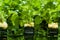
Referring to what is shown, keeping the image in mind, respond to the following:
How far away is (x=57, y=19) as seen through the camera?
47.0 inches

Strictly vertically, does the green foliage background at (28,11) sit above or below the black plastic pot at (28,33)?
above

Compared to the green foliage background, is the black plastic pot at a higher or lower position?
lower

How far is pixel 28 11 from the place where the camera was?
1170 mm

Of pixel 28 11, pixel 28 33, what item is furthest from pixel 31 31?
pixel 28 11

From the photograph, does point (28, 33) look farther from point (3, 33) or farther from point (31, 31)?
point (3, 33)

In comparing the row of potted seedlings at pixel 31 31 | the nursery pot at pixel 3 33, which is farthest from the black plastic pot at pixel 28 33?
the nursery pot at pixel 3 33

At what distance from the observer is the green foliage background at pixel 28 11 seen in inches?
45.5

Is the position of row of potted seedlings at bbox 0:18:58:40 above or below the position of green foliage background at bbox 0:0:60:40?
below

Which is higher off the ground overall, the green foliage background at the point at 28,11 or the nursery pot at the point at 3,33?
the green foliage background at the point at 28,11

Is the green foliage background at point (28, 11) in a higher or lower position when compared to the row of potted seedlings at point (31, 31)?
higher

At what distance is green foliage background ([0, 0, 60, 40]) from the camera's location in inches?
45.5

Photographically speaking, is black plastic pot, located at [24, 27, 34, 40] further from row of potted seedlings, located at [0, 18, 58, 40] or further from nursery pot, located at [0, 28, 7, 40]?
nursery pot, located at [0, 28, 7, 40]

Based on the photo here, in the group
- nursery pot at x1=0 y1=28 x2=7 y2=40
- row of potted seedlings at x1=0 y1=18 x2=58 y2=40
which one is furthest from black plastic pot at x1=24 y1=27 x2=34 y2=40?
nursery pot at x1=0 y1=28 x2=7 y2=40

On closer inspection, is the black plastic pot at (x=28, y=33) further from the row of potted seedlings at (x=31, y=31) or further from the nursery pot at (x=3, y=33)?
the nursery pot at (x=3, y=33)
